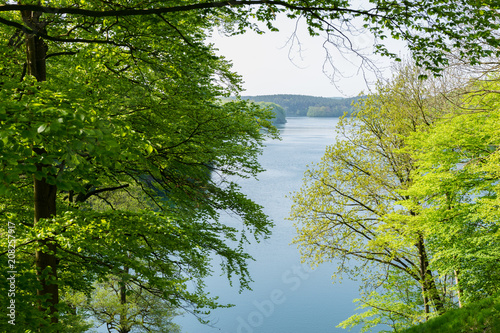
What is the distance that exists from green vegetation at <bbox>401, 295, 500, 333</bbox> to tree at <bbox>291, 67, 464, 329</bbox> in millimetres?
5116

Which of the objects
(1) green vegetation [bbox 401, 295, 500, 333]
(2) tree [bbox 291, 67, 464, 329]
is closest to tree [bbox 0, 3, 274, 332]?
(1) green vegetation [bbox 401, 295, 500, 333]

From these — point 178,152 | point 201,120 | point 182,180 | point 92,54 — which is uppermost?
point 92,54

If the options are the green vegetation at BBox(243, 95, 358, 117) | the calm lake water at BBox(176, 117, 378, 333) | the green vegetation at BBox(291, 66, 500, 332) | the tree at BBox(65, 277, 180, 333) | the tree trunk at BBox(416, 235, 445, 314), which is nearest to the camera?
the green vegetation at BBox(291, 66, 500, 332)

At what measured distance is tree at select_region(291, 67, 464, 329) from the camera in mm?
13492

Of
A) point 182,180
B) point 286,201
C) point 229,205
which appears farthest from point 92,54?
point 286,201

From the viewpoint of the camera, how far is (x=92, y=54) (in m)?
6.46

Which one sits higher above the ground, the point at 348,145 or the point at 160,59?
the point at 160,59

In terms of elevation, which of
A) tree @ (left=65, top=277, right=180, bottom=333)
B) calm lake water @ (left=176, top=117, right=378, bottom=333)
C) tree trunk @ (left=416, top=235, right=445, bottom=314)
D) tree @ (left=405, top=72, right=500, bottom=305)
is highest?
tree @ (left=405, top=72, right=500, bottom=305)

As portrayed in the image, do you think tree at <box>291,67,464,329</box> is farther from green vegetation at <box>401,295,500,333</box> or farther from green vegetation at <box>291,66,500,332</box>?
green vegetation at <box>401,295,500,333</box>

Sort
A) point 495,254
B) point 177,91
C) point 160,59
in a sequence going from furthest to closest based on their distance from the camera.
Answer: point 495,254
point 177,91
point 160,59

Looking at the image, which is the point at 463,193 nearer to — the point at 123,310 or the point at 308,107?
the point at 123,310

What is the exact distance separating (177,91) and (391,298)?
12.0 m

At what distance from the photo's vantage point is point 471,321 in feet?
23.0

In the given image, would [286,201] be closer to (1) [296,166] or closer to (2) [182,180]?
(1) [296,166]
